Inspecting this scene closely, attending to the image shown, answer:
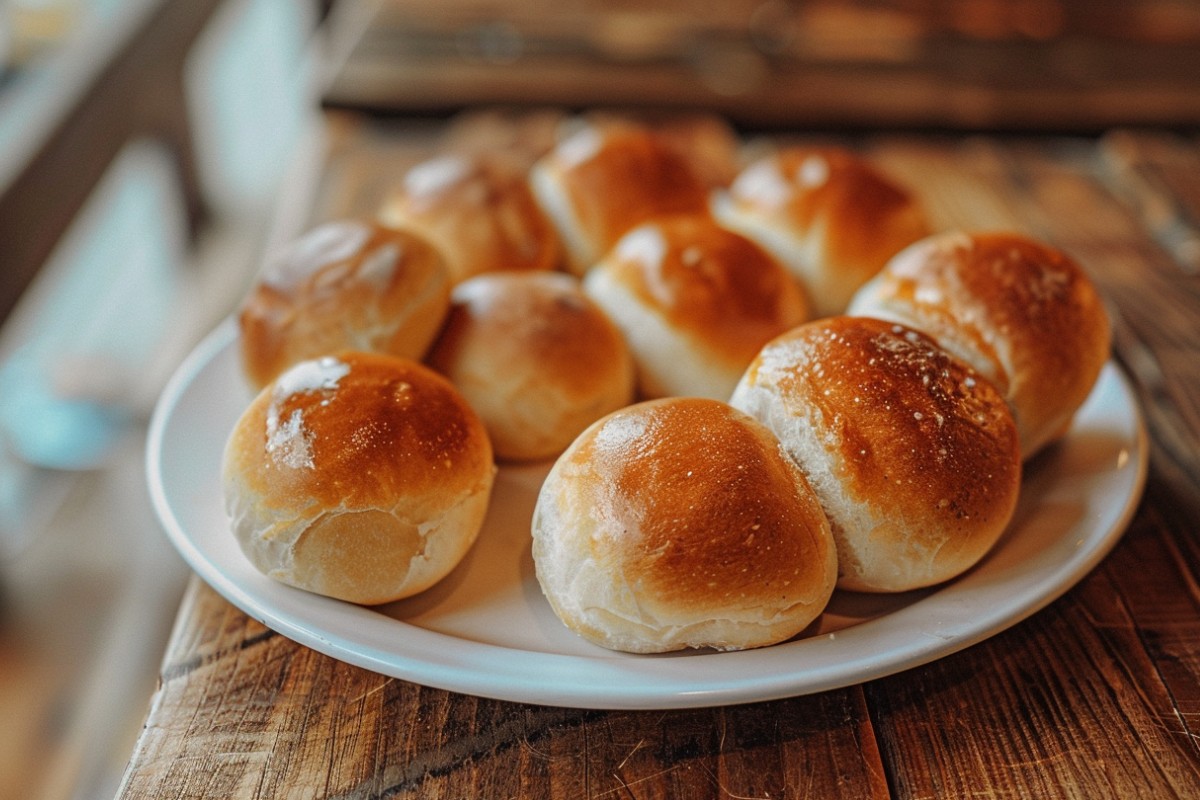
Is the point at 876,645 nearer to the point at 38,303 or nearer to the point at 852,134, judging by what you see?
the point at 852,134

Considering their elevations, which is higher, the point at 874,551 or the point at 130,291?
the point at 874,551

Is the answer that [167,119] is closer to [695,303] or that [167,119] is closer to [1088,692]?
[695,303]

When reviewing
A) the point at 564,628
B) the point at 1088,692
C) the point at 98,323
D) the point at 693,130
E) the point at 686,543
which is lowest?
the point at 98,323

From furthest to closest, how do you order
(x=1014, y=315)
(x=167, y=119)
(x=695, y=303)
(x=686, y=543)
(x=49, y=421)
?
(x=167, y=119) < (x=49, y=421) < (x=695, y=303) < (x=1014, y=315) < (x=686, y=543)

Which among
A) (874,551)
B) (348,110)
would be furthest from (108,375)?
(874,551)

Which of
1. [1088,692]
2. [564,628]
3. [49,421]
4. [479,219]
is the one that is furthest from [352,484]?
→ [49,421]

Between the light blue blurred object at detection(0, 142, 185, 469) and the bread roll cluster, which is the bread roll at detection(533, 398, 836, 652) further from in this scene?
the light blue blurred object at detection(0, 142, 185, 469)

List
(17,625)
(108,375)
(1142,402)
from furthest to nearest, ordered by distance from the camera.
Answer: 1. (108,375)
2. (17,625)
3. (1142,402)
